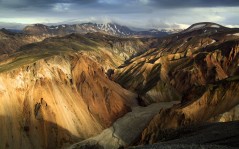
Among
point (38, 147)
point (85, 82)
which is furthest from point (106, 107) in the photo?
point (38, 147)

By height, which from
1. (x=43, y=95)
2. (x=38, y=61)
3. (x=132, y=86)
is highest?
(x=38, y=61)

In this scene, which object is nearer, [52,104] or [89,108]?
[52,104]

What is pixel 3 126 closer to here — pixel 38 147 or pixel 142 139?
pixel 38 147

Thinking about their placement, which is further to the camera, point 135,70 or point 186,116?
point 135,70

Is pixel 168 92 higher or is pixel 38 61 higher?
pixel 38 61

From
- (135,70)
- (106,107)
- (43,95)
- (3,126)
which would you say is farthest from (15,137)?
(135,70)

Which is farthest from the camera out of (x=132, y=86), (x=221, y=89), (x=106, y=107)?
(x=132, y=86)

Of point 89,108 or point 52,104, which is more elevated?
point 52,104

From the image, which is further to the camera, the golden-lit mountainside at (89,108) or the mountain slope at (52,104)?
the mountain slope at (52,104)

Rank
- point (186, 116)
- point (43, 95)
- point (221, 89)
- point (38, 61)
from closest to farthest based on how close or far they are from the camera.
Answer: point (186, 116) → point (221, 89) → point (43, 95) → point (38, 61)

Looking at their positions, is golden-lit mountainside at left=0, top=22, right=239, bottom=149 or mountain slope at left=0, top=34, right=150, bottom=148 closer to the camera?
golden-lit mountainside at left=0, top=22, right=239, bottom=149
